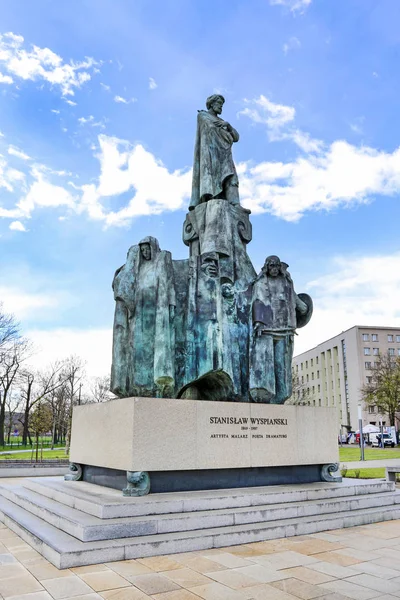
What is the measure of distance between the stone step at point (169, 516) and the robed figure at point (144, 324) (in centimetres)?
231

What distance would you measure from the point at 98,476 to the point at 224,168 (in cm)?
703

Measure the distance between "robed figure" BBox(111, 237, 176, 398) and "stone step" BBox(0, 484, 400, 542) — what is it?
2314 millimetres

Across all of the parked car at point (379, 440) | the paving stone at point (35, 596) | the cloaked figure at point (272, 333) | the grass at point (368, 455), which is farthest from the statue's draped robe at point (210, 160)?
the parked car at point (379, 440)

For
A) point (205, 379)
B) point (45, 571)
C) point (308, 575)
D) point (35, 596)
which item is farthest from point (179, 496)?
point (35, 596)

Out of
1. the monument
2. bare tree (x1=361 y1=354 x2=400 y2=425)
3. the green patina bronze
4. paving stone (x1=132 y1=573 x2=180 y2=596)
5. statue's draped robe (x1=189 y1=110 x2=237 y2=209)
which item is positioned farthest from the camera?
bare tree (x1=361 y1=354 x2=400 y2=425)

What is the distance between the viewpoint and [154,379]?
853cm

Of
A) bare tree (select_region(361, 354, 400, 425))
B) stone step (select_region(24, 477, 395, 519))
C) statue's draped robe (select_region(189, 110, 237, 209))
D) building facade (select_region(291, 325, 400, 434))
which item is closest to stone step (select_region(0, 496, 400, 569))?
stone step (select_region(24, 477, 395, 519))

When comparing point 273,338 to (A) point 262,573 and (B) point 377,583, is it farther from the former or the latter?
(B) point 377,583

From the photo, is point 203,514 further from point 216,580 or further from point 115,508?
point 216,580

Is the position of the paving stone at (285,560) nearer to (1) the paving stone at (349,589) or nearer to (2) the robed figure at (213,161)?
(1) the paving stone at (349,589)

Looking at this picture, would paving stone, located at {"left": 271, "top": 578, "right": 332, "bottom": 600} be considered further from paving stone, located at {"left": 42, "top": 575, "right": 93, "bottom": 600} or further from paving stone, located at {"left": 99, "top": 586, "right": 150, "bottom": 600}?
paving stone, located at {"left": 42, "top": 575, "right": 93, "bottom": 600}

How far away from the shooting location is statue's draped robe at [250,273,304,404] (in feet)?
31.1

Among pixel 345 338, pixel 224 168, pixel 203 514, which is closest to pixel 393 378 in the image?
pixel 345 338

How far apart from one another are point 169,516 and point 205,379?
319 centimetres
